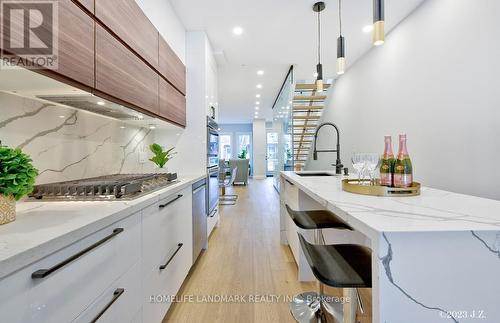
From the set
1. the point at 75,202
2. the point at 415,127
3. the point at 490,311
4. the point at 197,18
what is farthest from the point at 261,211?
the point at 490,311

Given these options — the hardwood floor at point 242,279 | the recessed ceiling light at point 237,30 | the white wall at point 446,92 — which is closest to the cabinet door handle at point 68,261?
the hardwood floor at point 242,279

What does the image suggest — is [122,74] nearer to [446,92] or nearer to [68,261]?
[68,261]

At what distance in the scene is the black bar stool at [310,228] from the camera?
59.4 inches

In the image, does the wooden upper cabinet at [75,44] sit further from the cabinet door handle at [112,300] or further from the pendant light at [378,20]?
the pendant light at [378,20]

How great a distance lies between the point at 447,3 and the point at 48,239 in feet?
11.2

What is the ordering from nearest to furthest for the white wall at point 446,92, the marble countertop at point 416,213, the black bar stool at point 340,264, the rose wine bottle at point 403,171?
1. the marble countertop at point 416,213
2. the black bar stool at point 340,264
3. the rose wine bottle at point 403,171
4. the white wall at point 446,92

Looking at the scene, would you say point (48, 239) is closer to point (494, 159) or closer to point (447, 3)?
point (494, 159)

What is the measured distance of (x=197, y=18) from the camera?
2689 millimetres

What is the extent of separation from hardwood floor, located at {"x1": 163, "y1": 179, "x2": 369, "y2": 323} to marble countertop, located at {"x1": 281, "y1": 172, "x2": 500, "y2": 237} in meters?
1.09

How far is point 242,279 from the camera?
2.11 metres

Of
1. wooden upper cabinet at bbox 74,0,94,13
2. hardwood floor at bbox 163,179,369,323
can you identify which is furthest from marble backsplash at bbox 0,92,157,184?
hardwood floor at bbox 163,179,369,323

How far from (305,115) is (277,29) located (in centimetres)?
345

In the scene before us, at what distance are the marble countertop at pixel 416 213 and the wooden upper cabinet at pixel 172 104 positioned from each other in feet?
5.42

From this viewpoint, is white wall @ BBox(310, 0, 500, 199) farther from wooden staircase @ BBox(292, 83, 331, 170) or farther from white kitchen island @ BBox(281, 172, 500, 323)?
wooden staircase @ BBox(292, 83, 331, 170)
